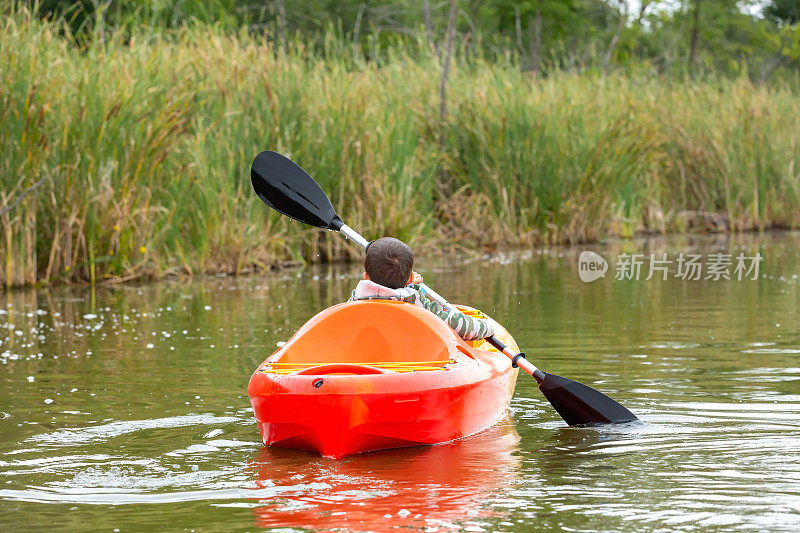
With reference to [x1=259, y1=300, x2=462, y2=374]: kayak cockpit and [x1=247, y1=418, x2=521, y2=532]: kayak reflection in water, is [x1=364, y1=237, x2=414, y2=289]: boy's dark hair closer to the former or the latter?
[x1=259, y1=300, x2=462, y2=374]: kayak cockpit

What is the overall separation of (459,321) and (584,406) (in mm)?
765

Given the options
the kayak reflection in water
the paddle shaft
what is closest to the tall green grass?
the paddle shaft

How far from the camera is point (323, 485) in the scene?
5.14 meters

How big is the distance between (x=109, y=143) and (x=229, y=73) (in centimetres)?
Result: 252

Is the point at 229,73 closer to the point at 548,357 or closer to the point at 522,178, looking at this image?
the point at 522,178

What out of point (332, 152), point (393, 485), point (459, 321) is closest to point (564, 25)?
point (332, 152)

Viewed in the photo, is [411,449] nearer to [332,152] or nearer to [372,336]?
[372,336]

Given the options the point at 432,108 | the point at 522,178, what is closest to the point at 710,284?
the point at 522,178

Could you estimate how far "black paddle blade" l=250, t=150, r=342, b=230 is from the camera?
8258 mm

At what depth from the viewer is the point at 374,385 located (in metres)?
5.56

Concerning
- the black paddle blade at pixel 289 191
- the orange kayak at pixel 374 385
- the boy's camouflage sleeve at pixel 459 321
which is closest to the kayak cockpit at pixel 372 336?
the orange kayak at pixel 374 385

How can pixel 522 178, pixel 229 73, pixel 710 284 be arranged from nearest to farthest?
1. pixel 710 284
2. pixel 229 73
3. pixel 522 178

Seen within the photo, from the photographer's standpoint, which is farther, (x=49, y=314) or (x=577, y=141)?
(x=577, y=141)

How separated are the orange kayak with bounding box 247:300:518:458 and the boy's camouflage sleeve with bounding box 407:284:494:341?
14cm
